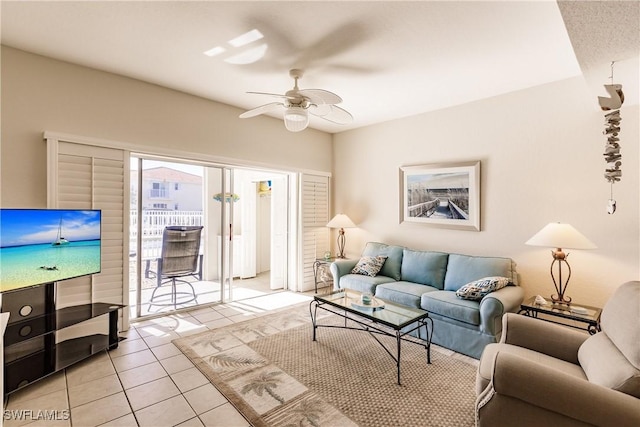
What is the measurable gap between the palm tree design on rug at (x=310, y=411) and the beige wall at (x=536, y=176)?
2650 millimetres

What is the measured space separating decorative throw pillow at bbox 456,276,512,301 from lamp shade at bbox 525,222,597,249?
0.48 meters

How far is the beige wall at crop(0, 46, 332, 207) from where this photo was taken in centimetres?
264

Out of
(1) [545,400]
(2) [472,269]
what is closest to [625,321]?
(1) [545,400]

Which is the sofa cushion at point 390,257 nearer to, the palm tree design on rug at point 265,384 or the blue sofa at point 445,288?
the blue sofa at point 445,288

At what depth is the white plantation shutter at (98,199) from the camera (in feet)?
9.29

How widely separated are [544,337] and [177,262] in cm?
383

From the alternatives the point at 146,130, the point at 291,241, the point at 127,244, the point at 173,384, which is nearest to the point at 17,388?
the point at 173,384

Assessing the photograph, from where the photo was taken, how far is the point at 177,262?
385 centimetres

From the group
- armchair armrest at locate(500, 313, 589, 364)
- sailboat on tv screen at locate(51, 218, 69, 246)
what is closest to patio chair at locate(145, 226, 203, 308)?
sailboat on tv screen at locate(51, 218, 69, 246)

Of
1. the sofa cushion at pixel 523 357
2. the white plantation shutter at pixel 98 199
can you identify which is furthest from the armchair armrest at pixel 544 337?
the white plantation shutter at pixel 98 199

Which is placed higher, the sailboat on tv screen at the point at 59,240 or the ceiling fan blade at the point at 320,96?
the ceiling fan blade at the point at 320,96

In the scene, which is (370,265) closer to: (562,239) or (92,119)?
(562,239)

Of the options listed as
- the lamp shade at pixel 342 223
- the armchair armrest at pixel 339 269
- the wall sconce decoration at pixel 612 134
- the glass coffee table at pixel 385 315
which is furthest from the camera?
the lamp shade at pixel 342 223

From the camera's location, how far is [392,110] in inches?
164
